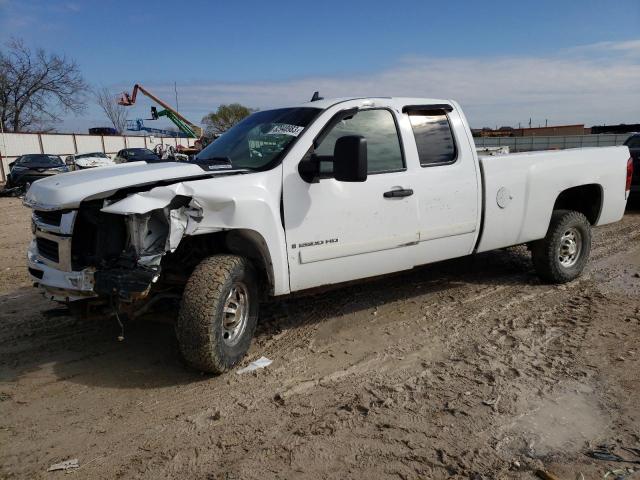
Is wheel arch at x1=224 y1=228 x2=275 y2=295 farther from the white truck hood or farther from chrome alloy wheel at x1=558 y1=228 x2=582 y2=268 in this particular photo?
chrome alloy wheel at x1=558 y1=228 x2=582 y2=268

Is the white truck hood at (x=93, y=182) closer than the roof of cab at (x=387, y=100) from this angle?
Yes

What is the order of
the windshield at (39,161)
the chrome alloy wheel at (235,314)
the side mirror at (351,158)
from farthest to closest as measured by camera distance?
the windshield at (39,161) < the chrome alloy wheel at (235,314) < the side mirror at (351,158)

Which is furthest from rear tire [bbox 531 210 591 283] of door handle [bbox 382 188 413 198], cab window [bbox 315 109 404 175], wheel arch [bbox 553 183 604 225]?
cab window [bbox 315 109 404 175]

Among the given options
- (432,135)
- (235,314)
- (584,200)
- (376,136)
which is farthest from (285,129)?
(584,200)

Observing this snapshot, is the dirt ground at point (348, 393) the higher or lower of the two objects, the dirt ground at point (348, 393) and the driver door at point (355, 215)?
the lower

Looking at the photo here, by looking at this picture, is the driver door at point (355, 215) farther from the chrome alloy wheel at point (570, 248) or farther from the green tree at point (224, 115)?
the green tree at point (224, 115)

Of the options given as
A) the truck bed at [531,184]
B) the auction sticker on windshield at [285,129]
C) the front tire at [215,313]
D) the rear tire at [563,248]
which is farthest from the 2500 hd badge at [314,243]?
the rear tire at [563,248]

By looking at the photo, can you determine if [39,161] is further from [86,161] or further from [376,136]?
[376,136]

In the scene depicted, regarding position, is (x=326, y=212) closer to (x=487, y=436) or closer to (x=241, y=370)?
(x=241, y=370)

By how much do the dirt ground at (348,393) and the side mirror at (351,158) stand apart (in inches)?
58.0

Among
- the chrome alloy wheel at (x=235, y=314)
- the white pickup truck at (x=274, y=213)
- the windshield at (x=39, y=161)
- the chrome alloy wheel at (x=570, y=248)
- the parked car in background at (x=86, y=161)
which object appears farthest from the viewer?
the parked car in background at (x=86, y=161)

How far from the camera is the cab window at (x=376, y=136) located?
167 inches

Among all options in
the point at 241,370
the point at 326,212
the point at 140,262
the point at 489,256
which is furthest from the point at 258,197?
the point at 489,256

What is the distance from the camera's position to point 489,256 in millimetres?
7328
